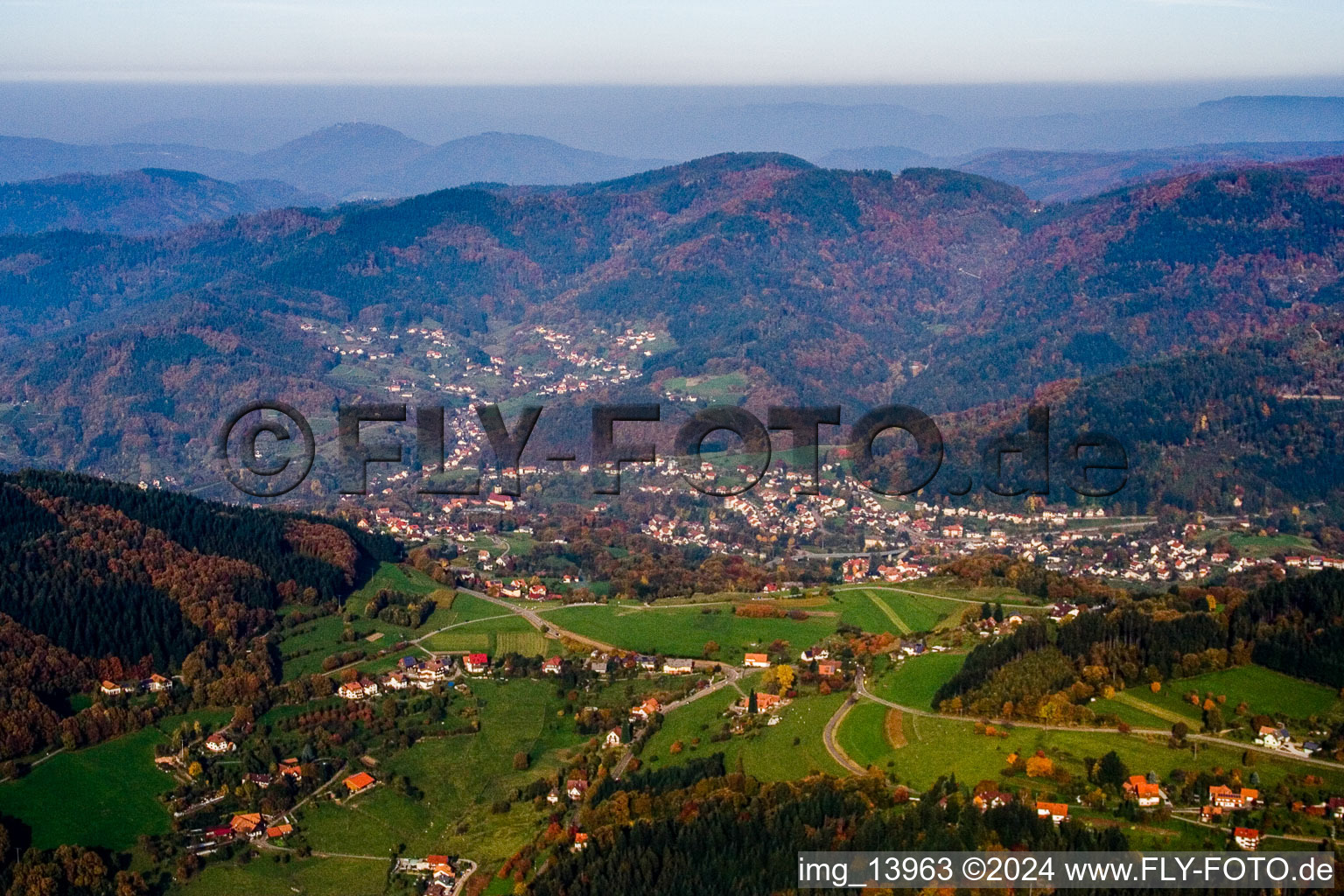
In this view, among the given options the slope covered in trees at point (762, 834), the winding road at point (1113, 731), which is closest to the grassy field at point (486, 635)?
the winding road at point (1113, 731)

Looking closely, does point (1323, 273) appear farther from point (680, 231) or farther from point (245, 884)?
point (245, 884)

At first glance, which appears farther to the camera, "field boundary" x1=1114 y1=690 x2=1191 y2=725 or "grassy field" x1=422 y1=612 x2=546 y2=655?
"grassy field" x1=422 y1=612 x2=546 y2=655

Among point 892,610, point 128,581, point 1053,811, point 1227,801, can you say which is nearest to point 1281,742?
point 1227,801

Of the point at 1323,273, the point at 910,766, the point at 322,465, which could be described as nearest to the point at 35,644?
the point at 910,766

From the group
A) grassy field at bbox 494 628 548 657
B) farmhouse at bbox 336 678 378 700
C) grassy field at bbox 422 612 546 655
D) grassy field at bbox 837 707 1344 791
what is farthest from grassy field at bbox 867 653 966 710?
farmhouse at bbox 336 678 378 700

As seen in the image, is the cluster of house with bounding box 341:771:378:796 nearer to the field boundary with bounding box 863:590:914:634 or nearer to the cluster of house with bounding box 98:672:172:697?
the cluster of house with bounding box 98:672:172:697

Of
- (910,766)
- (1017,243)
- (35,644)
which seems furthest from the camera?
(1017,243)
